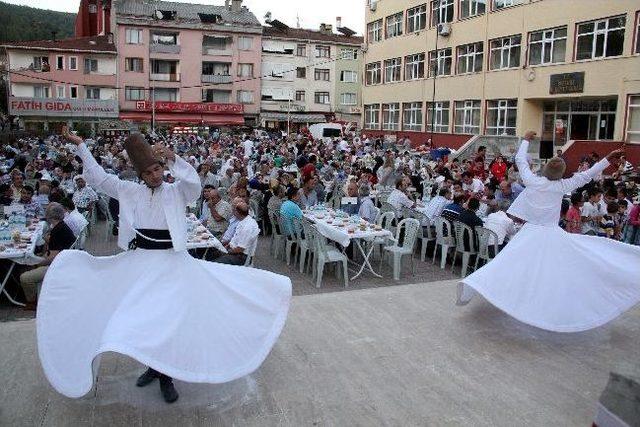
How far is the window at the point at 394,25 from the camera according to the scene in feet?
120

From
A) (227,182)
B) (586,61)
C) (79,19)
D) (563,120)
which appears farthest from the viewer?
(79,19)

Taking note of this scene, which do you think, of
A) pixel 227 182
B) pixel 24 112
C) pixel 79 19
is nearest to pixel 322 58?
pixel 24 112

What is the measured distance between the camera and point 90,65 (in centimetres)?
4612

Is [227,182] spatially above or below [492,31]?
below

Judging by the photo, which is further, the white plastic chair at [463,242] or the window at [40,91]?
the window at [40,91]

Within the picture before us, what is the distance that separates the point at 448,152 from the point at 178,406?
25782 mm

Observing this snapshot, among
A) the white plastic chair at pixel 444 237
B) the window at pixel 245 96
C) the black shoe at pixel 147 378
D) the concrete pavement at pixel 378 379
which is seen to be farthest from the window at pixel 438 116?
the black shoe at pixel 147 378

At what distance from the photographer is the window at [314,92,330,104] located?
52.8m

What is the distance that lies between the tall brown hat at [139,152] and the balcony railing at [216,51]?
48018mm

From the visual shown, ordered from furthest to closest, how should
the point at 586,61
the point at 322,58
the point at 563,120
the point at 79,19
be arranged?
the point at 79,19 → the point at 322,58 → the point at 563,120 → the point at 586,61

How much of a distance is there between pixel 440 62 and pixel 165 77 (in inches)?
1006

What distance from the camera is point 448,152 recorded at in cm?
2819

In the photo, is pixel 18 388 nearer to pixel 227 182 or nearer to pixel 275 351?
pixel 275 351

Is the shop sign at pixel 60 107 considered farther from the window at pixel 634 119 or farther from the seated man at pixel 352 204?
the seated man at pixel 352 204
